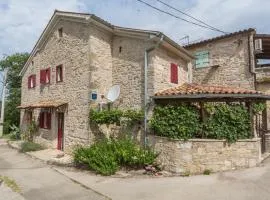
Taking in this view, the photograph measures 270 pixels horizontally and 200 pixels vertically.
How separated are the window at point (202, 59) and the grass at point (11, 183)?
13601mm

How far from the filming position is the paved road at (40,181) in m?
7.83

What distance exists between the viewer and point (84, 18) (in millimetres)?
13242

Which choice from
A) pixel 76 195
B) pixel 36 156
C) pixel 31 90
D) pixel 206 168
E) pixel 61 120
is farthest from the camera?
pixel 31 90

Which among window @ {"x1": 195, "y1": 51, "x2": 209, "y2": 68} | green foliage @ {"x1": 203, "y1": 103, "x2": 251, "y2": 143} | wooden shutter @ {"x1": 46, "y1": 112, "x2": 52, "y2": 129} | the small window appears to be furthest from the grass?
window @ {"x1": 195, "y1": 51, "x2": 209, "y2": 68}

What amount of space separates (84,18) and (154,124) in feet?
20.9

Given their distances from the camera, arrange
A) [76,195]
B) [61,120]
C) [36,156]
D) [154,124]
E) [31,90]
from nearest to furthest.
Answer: [76,195] < [154,124] < [36,156] < [61,120] < [31,90]

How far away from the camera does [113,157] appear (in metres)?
10.5

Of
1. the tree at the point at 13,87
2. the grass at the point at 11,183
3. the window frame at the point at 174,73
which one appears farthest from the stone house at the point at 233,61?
the tree at the point at 13,87

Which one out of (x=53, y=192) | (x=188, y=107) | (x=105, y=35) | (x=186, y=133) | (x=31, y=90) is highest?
(x=105, y=35)

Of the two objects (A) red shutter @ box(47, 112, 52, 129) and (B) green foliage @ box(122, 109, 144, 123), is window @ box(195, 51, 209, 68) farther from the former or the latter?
(A) red shutter @ box(47, 112, 52, 129)

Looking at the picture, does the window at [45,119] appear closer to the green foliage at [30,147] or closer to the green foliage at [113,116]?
the green foliage at [30,147]

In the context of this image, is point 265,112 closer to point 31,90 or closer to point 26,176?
point 26,176

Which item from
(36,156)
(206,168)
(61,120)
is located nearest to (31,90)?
(61,120)

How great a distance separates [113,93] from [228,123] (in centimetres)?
526
